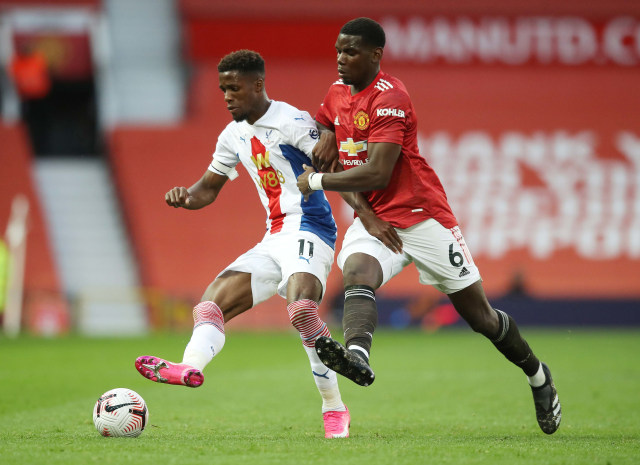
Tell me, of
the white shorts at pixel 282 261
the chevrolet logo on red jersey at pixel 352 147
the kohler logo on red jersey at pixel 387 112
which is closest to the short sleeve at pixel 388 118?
the kohler logo on red jersey at pixel 387 112

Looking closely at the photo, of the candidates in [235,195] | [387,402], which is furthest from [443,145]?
[387,402]

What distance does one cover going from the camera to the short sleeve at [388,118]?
241 inches

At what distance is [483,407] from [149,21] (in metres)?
22.1

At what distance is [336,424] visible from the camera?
650 cm

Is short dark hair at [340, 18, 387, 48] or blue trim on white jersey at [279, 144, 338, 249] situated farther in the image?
blue trim on white jersey at [279, 144, 338, 249]

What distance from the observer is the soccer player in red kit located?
6094 mm

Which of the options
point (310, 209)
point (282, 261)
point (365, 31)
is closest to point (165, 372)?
point (282, 261)

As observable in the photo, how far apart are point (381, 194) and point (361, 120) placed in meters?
0.55

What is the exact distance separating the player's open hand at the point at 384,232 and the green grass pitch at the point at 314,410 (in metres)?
1.27

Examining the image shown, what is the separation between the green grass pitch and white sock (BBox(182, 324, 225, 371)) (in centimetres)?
50

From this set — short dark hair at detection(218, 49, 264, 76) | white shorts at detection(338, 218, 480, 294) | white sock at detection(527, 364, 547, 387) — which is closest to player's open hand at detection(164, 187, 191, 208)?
short dark hair at detection(218, 49, 264, 76)

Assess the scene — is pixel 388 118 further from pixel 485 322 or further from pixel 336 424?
pixel 336 424

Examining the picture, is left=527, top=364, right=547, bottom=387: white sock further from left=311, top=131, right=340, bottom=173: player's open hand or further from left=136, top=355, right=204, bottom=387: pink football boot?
left=136, top=355, right=204, bottom=387: pink football boot

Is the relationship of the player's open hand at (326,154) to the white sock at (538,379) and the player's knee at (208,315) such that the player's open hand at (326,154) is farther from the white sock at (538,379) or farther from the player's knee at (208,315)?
the white sock at (538,379)
